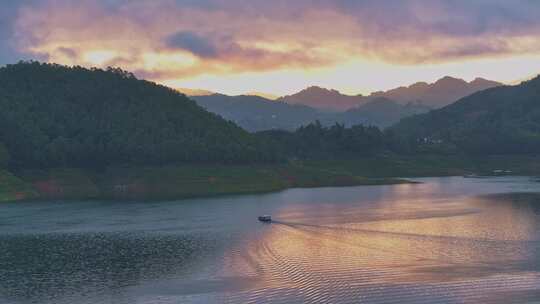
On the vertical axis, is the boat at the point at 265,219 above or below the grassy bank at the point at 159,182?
below

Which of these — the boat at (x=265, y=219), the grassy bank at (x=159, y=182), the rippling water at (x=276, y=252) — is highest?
the grassy bank at (x=159, y=182)

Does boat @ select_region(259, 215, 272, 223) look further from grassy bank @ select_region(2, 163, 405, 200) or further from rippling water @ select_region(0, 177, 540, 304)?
grassy bank @ select_region(2, 163, 405, 200)

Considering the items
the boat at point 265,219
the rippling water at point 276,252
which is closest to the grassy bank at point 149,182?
the rippling water at point 276,252

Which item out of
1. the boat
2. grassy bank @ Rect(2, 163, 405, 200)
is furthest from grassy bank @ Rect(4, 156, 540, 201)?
the boat

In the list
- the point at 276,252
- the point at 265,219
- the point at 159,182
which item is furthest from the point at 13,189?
the point at 276,252

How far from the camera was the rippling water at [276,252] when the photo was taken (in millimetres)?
61000

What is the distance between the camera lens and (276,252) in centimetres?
8288

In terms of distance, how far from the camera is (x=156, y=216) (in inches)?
4811

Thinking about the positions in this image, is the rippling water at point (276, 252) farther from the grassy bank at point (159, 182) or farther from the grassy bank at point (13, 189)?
the grassy bank at point (159, 182)

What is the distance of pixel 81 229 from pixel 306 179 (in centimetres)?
10268

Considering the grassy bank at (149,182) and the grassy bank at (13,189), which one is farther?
the grassy bank at (149,182)

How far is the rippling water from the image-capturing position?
200ft

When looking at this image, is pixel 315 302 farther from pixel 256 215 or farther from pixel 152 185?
pixel 152 185

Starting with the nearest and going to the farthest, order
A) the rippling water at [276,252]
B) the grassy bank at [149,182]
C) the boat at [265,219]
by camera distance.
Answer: the rippling water at [276,252] < the boat at [265,219] < the grassy bank at [149,182]
